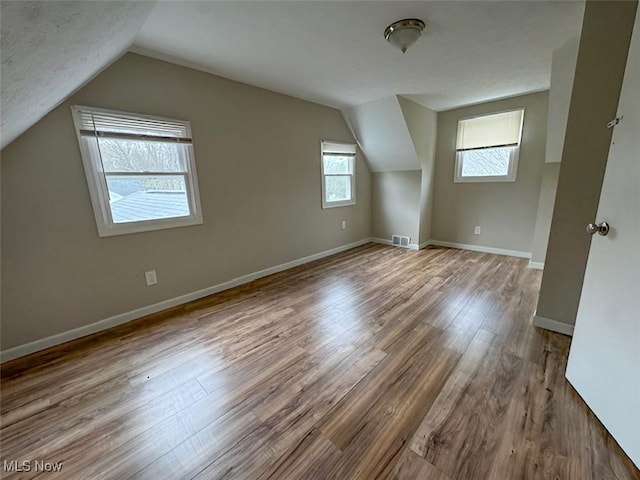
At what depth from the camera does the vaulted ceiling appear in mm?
1104

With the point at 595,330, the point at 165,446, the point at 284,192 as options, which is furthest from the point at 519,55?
the point at 165,446

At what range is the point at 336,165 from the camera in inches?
169

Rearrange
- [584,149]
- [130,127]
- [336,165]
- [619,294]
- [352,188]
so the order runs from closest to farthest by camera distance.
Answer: [619,294]
[584,149]
[130,127]
[336,165]
[352,188]

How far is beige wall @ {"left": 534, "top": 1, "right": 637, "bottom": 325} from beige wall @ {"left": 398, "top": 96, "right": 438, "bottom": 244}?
2.06 m

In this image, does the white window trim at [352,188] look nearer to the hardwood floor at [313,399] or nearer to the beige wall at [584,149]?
the hardwood floor at [313,399]

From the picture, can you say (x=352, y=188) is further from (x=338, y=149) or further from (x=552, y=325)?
(x=552, y=325)

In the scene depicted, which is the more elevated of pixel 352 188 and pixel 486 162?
pixel 486 162

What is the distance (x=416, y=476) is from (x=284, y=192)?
307 cm

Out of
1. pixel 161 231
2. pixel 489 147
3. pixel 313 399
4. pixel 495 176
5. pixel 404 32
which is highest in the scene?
pixel 404 32

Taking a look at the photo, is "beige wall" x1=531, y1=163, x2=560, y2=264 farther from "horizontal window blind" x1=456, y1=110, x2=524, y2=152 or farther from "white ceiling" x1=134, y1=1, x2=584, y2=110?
"white ceiling" x1=134, y1=1, x2=584, y2=110

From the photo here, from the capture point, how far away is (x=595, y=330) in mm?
1355

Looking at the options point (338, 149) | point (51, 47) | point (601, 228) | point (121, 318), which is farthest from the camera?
point (338, 149)


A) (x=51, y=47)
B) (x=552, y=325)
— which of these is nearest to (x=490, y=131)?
(x=552, y=325)

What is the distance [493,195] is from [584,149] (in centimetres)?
247
